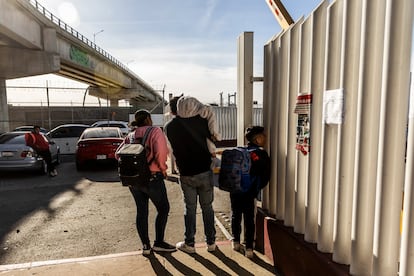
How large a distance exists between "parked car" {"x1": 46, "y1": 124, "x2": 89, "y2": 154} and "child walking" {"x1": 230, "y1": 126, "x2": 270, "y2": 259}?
13934mm

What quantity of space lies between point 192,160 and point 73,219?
303 centimetres

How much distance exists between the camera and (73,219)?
5.29 metres

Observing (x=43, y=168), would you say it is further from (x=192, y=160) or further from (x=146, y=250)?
(x=192, y=160)

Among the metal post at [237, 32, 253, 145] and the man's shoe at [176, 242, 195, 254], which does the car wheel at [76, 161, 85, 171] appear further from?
the metal post at [237, 32, 253, 145]

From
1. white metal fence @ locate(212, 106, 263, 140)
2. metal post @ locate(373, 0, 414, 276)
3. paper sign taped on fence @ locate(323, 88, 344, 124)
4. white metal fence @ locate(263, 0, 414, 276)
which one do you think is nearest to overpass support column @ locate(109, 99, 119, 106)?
white metal fence @ locate(212, 106, 263, 140)

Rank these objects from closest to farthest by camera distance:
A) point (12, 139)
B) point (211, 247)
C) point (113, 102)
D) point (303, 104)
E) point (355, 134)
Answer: point (355, 134), point (303, 104), point (211, 247), point (12, 139), point (113, 102)

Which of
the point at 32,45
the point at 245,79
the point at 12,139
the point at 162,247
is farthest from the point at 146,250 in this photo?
the point at 32,45

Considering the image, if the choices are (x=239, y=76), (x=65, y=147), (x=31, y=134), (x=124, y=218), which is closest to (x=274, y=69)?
(x=239, y=76)

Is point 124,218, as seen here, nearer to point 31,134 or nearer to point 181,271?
point 181,271

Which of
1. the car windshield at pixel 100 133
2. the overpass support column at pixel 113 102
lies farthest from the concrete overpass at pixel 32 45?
the overpass support column at pixel 113 102

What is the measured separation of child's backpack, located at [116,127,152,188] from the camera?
3471mm

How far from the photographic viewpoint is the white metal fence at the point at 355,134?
1798mm

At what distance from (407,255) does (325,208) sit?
76 cm

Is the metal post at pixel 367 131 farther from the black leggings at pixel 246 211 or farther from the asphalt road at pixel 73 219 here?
the asphalt road at pixel 73 219
